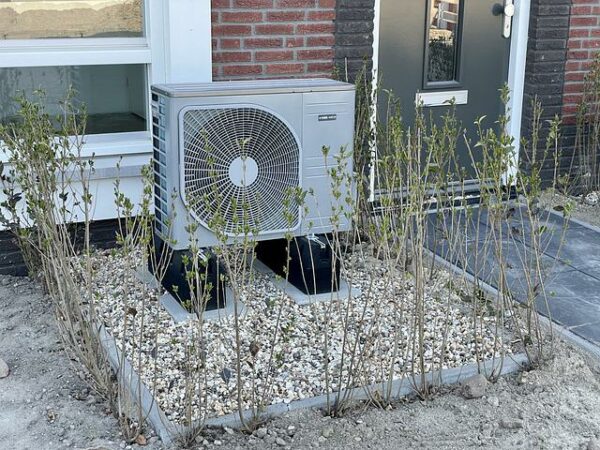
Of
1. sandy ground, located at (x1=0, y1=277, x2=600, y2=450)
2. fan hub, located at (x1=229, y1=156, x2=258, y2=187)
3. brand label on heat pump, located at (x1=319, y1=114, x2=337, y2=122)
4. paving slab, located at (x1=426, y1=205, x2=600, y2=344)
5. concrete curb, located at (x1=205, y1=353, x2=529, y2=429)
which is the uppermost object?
brand label on heat pump, located at (x1=319, y1=114, x2=337, y2=122)

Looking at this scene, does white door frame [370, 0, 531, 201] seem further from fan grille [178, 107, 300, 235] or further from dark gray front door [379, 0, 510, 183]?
fan grille [178, 107, 300, 235]

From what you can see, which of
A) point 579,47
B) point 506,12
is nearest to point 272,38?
point 506,12

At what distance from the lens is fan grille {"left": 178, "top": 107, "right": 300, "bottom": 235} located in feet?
13.2

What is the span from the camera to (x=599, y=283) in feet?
15.6

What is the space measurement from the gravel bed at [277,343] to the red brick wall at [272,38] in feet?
4.59

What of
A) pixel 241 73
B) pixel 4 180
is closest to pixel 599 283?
pixel 241 73

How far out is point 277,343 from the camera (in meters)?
3.89

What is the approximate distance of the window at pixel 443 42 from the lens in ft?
19.7

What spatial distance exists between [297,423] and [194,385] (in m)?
0.42

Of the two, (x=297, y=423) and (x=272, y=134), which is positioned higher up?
(x=272, y=134)

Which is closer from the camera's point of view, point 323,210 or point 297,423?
point 297,423

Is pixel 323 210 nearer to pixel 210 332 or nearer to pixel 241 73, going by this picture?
pixel 210 332

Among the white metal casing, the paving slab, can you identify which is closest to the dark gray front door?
the paving slab

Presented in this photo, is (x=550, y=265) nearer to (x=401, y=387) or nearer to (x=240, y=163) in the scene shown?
(x=401, y=387)
